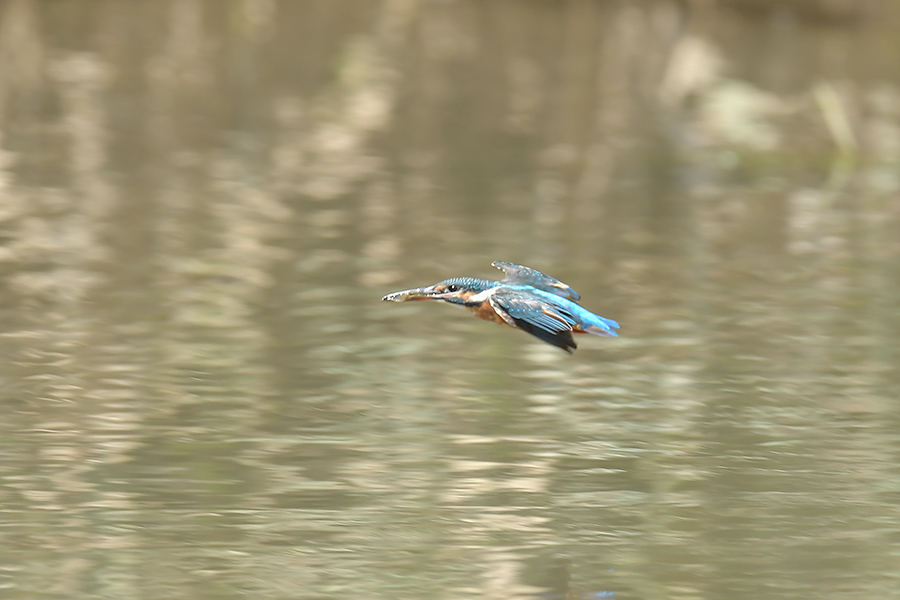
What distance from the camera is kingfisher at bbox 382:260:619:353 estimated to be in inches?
235

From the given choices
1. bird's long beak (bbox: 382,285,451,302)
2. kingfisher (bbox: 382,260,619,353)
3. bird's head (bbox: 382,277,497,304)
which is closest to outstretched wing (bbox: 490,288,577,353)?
kingfisher (bbox: 382,260,619,353)

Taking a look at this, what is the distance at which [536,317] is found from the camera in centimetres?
601

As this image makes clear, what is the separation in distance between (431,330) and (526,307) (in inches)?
182

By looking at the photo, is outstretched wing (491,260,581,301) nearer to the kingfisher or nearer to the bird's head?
the kingfisher

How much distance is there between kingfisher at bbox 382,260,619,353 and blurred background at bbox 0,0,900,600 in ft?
3.64

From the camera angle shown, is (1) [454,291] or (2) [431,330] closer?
(1) [454,291]

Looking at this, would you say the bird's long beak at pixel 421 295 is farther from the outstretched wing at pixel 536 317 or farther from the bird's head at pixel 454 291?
the outstretched wing at pixel 536 317

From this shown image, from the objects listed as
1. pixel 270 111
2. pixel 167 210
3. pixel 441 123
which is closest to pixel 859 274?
pixel 167 210

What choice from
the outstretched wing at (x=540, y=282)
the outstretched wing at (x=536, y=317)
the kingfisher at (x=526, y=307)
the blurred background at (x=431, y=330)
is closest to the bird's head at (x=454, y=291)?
the kingfisher at (x=526, y=307)

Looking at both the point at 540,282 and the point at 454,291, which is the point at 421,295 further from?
the point at 540,282

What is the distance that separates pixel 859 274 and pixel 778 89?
31.3ft

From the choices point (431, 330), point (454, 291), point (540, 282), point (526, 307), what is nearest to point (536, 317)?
point (526, 307)

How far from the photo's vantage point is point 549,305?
617 cm

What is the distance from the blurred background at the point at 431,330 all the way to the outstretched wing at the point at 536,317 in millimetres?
1136
